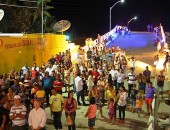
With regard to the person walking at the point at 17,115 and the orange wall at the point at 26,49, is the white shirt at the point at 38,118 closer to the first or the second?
the person walking at the point at 17,115

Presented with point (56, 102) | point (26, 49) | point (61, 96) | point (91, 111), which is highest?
point (26, 49)

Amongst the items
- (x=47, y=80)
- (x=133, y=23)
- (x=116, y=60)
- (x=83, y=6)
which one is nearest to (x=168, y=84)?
(x=116, y=60)

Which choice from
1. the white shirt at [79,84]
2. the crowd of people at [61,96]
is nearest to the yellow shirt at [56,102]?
the crowd of people at [61,96]

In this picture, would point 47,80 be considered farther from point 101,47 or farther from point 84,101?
point 101,47

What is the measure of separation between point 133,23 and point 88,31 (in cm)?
1634

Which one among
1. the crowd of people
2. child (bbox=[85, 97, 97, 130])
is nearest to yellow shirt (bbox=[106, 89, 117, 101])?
the crowd of people

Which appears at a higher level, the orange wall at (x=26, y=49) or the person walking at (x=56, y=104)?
the orange wall at (x=26, y=49)

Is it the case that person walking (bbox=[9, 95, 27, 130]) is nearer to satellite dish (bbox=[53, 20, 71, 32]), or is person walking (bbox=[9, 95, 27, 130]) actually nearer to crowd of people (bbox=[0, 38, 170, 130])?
crowd of people (bbox=[0, 38, 170, 130])

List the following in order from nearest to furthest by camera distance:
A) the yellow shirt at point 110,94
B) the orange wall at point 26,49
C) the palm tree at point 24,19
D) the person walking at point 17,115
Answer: the person walking at point 17,115 → the yellow shirt at point 110,94 → the orange wall at point 26,49 → the palm tree at point 24,19

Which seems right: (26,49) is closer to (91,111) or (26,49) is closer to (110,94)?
(110,94)

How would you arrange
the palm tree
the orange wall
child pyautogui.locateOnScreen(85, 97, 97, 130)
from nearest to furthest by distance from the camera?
child pyautogui.locateOnScreen(85, 97, 97, 130) < the orange wall < the palm tree

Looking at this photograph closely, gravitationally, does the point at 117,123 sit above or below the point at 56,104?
below

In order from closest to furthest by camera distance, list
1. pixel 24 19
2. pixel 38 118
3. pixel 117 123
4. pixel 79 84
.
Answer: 1. pixel 38 118
2. pixel 117 123
3. pixel 79 84
4. pixel 24 19

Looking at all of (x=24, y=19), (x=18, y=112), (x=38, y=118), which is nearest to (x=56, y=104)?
(x=18, y=112)
